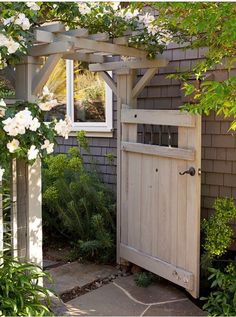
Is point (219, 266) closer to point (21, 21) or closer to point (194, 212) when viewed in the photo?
point (194, 212)

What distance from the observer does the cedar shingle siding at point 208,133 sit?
4.78 metres

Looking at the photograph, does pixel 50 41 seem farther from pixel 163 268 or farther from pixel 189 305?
pixel 189 305

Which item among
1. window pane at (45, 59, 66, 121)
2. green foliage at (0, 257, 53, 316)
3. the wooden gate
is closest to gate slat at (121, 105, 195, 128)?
the wooden gate

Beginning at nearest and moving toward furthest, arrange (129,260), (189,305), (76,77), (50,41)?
1. (50,41)
2. (189,305)
3. (129,260)
4. (76,77)

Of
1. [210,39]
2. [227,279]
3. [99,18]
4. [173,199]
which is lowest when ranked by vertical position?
[227,279]

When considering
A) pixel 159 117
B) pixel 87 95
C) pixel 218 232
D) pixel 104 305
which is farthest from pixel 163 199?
pixel 87 95

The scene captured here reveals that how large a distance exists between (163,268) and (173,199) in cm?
67

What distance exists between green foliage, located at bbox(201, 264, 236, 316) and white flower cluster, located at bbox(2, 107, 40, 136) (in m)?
1.96

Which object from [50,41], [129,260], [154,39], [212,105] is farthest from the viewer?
[129,260]

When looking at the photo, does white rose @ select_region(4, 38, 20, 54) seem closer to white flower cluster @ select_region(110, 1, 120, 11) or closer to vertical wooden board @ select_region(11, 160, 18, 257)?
vertical wooden board @ select_region(11, 160, 18, 257)

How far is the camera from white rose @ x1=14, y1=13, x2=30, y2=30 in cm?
312

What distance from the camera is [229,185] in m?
4.82

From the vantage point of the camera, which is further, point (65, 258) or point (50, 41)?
point (65, 258)

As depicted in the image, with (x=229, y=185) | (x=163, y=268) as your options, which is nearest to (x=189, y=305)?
(x=163, y=268)
